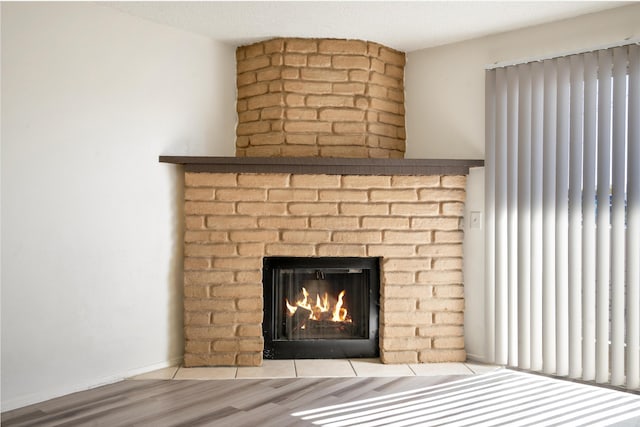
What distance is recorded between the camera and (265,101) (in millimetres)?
3750

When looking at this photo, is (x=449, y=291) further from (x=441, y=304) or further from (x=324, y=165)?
(x=324, y=165)

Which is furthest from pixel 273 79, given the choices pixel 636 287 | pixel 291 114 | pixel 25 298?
pixel 636 287

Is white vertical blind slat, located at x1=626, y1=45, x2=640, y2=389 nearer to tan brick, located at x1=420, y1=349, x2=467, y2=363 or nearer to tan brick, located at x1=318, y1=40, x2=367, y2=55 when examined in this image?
tan brick, located at x1=420, y1=349, x2=467, y2=363

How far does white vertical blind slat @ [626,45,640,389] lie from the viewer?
9.88 ft

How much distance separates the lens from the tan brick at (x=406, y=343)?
11.8ft

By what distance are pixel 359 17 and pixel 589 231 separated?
5.71 feet

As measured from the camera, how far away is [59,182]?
2.93 m

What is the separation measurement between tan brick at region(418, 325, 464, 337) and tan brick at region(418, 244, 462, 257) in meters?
→ 0.45

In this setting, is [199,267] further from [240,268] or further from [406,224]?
[406,224]

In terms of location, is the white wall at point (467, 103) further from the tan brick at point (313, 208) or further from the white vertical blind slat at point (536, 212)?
the tan brick at point (313, 208)

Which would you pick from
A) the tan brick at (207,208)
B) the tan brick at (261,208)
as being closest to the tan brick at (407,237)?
the tan brick at (261,208)

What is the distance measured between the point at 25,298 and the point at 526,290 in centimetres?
272

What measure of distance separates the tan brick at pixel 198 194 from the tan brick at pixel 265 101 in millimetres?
673

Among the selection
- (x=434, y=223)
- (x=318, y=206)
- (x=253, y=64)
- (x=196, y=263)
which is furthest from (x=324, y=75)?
(x=196, y=263)
